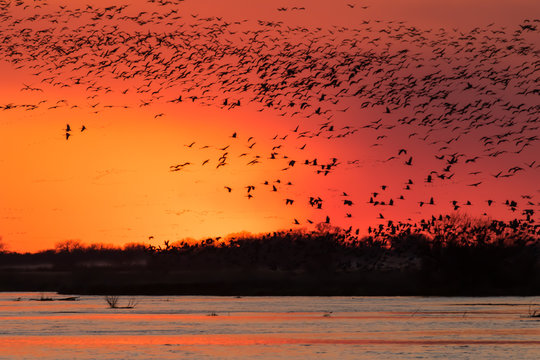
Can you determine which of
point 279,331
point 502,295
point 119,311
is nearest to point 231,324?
point 279,331

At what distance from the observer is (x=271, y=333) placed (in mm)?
48562

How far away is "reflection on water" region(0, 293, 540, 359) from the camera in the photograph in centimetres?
3888

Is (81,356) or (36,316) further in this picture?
(36,316)

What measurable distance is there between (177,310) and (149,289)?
166 feet

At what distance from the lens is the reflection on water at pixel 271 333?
38875mm

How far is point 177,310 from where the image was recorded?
7256 cm

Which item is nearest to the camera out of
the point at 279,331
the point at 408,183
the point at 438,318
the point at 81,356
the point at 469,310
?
the point at 81,356

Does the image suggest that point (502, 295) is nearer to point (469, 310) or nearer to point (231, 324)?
point (469, 310)

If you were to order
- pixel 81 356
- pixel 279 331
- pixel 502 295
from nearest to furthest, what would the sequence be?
pixel 81 356 → pixel 279 331 → pixel 502 295

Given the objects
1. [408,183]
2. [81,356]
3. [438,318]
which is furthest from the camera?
[438,318]

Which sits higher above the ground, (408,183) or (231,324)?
(408,183)

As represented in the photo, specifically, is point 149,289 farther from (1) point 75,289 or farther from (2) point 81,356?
(2) point 81,356

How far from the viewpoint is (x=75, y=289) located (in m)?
123

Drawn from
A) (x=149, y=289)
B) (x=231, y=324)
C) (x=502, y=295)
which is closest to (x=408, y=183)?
(x=231, y=324)
